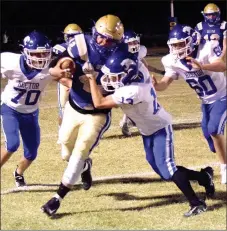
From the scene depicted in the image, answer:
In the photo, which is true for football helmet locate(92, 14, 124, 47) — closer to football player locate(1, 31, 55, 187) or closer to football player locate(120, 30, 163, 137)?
football player locate(120, 30, 163, 137)

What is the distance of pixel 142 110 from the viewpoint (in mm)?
4000

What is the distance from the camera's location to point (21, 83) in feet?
14.9

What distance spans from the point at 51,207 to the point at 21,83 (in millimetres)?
1018

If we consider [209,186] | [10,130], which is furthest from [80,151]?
[209,186]

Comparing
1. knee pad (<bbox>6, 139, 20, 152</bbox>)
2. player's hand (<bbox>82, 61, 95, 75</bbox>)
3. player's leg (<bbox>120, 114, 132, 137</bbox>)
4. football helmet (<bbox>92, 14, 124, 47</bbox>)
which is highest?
football helmet (<bbox>92, 14, 124, 47</bbox>)

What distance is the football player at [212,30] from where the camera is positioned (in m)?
5.43

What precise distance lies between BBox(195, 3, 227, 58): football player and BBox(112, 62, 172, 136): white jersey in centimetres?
107

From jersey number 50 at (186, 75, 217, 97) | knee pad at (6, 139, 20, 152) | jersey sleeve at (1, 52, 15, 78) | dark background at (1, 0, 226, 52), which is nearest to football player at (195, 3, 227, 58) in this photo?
jersey number 50 at (186, 75, 217, 97)

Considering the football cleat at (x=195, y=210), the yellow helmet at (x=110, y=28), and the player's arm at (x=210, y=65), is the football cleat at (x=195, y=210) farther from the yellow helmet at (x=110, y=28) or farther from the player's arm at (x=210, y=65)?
the yellow helmet at (x=110, y=28)

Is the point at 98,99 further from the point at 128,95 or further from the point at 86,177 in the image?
the point at 86,177

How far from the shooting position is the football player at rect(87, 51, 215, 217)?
12.5 feet

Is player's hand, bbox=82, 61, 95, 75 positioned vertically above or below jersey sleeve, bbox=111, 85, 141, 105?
above

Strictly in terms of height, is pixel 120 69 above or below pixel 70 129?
above

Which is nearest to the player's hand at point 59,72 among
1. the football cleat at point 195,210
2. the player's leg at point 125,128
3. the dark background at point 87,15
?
the football cleat at point 195,210
